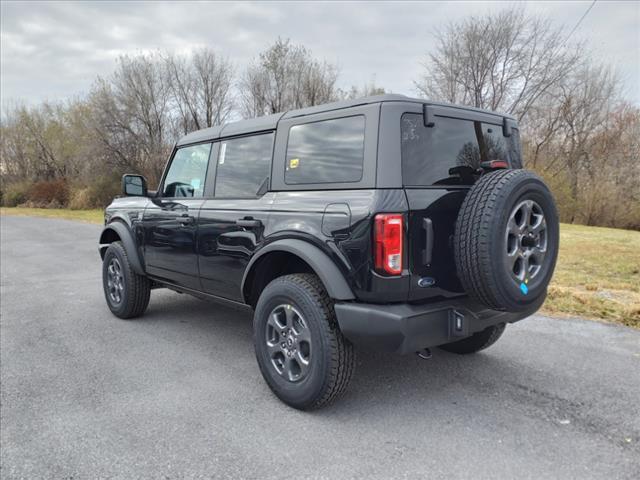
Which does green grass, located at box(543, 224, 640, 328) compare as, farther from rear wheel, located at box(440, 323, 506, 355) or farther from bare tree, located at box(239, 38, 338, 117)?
bare tree, located at box(239, 38, 338, 117)

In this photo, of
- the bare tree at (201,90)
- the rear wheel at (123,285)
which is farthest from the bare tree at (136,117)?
the rear wheel at (123,285)

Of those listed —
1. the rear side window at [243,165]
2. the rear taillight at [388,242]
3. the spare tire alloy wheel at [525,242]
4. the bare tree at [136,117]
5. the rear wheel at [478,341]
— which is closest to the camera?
the rear taillight at [388,242]

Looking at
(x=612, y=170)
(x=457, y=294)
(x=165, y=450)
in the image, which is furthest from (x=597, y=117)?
(x=165, y=450)

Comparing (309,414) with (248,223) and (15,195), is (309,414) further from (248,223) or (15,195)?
(15,195)

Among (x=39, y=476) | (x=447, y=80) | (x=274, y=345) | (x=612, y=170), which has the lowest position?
(x=39, y=476)

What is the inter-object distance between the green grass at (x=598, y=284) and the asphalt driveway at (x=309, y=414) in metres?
0.49

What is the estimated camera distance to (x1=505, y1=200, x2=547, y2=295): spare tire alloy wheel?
2.68 metres

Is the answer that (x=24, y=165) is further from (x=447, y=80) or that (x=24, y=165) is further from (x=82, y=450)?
(x=82, y=450)

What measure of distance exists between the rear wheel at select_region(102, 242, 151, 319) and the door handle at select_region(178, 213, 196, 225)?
1152 mm

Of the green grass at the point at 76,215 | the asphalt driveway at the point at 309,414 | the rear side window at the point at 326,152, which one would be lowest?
the asphalt driveway at the point at 309,414

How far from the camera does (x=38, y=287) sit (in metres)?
6.89

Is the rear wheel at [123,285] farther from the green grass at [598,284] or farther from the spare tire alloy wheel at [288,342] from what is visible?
the green grass at [598,284]

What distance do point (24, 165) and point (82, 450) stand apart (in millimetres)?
46803

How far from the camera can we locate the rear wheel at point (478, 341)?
367 cm
